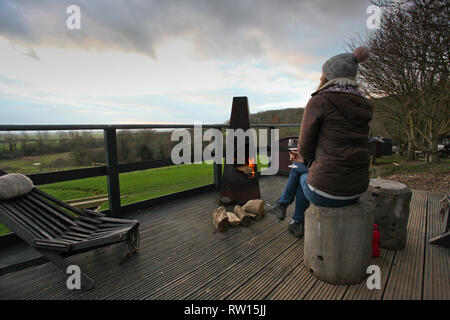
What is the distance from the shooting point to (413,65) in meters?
7.21

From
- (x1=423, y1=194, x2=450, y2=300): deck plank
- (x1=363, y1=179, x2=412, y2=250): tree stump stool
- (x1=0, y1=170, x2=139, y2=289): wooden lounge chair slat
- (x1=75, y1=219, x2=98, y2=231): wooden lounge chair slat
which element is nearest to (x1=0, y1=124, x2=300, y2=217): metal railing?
(x1=0, y1=170, x2=139, y2=289): wooden lounge chair slat

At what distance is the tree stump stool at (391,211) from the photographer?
2257 mm

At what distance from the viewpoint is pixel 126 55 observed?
616cm

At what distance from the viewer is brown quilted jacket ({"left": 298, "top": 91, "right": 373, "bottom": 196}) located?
5.72 ft

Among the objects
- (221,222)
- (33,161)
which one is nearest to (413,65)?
(221,222)

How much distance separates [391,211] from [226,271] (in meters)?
1.67

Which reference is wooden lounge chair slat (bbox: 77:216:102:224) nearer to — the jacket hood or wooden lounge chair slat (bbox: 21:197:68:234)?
wooden lounge chair slat (bbox: 21:197:68:234)

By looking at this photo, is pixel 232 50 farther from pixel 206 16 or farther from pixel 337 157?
pixel 337 157

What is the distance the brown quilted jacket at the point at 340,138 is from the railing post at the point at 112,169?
247cm

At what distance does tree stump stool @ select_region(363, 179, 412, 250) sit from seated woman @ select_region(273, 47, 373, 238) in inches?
24.4

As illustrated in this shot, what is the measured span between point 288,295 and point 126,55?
6.50 meters

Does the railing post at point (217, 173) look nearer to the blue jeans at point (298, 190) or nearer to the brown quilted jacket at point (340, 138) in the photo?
the blue jeans at point (298, 190)

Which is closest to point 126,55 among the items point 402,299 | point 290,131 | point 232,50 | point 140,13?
point 140,13

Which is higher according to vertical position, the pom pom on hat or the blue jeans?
the pom pom on hat
